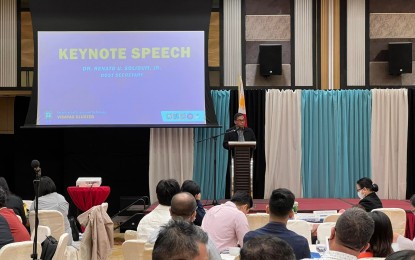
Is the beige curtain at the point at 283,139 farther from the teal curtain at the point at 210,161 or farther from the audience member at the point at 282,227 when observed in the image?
the audience member at the point at 282,227

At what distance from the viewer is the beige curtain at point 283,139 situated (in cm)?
1070

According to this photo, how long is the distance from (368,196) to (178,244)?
17.2ft

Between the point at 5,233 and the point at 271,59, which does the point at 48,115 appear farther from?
the point at 5,233

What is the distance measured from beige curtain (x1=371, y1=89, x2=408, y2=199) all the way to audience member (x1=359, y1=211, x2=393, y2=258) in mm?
7114

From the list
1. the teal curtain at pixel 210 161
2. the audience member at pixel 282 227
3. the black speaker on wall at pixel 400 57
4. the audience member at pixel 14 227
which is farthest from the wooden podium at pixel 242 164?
the audience member at pixel 282 227

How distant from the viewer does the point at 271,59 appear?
1080cm

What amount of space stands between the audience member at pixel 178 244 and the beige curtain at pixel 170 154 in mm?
8528

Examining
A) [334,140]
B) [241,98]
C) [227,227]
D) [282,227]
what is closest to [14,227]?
[227,227]

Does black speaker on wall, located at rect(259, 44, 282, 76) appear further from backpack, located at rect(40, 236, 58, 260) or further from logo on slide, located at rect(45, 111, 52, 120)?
backpack, located at rect(40, 236, 58, 260)

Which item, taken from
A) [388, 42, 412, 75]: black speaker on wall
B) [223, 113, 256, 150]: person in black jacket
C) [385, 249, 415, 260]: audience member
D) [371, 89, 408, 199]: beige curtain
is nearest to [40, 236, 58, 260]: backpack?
[385, 249, 415, 260]: audience member

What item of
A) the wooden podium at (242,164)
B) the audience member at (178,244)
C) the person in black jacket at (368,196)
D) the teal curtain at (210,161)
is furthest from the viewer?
the teal curtain at (210,161)

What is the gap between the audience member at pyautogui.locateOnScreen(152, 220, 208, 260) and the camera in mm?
1990

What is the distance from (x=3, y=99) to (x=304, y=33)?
220 inches

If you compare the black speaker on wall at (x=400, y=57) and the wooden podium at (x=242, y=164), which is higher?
the black speaker on wall at (x=400, y=57)
